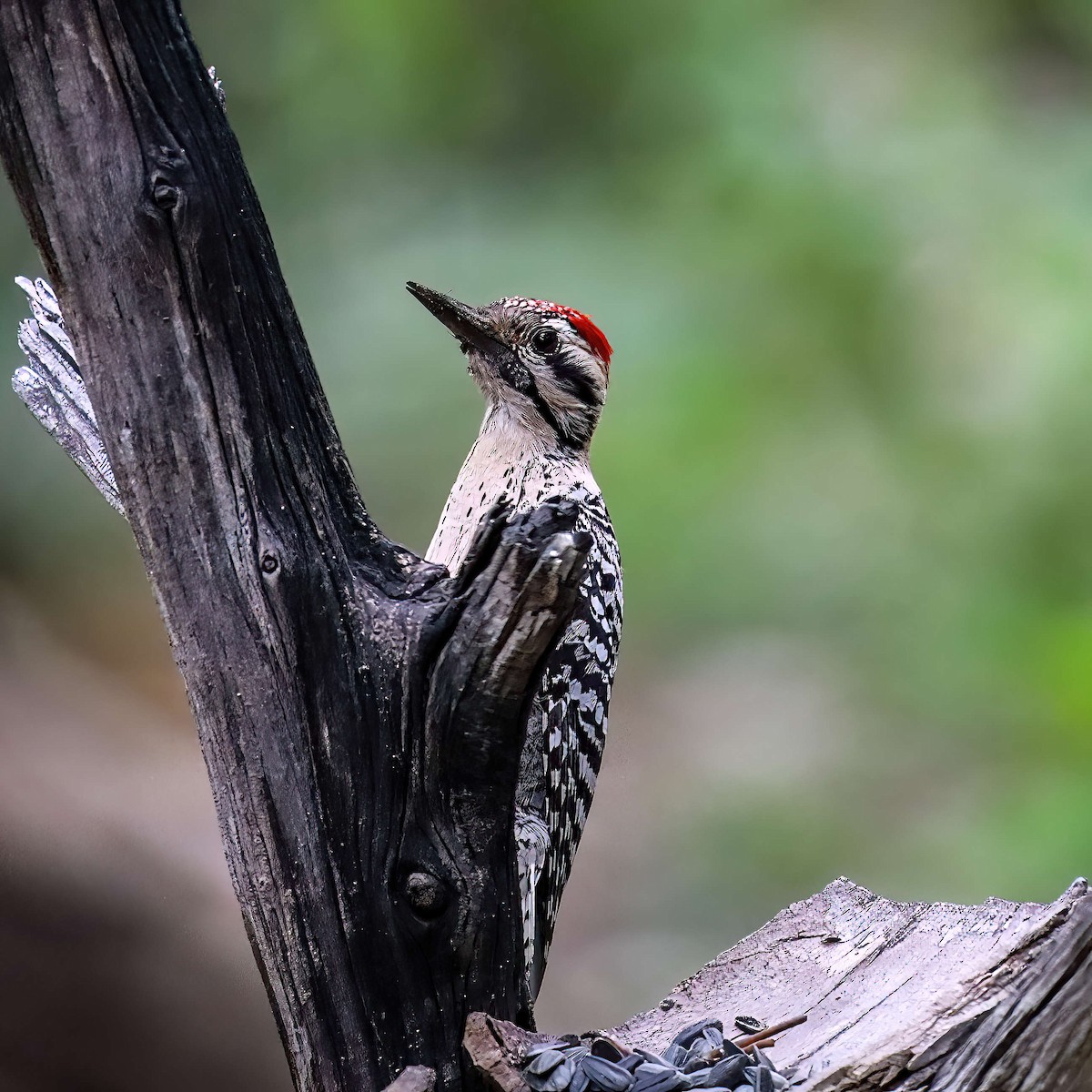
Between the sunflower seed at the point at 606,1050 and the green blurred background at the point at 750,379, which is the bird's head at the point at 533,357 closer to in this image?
the green blurred background at the point at 750,379

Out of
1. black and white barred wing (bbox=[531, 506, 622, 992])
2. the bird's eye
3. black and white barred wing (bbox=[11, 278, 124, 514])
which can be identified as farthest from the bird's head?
black and white barred wing (bbox=[11, 278, 124, 514])

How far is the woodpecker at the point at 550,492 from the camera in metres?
2.18

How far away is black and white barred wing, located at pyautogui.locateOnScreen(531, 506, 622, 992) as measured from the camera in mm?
2168

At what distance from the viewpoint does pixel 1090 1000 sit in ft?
4.35

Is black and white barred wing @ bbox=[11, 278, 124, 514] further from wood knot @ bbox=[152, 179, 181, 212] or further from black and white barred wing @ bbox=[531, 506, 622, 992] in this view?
black and white barred wing @ bbox=[531, 506, 622, 992]

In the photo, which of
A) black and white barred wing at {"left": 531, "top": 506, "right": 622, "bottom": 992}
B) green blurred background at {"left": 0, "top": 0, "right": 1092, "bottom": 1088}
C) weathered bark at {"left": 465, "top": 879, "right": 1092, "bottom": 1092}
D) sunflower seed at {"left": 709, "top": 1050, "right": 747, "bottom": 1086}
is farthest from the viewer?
green blurred background at {"left": 0, "top": 0, "right": 1092, "bottom": 1088}

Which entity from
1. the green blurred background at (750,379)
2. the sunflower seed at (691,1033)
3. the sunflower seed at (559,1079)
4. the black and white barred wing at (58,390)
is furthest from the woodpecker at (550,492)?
the green blurred background at (750,379)

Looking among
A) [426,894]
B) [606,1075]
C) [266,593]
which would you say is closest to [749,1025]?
[606,1075]

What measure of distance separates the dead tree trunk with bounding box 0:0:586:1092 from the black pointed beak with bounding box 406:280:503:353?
33.0 inches

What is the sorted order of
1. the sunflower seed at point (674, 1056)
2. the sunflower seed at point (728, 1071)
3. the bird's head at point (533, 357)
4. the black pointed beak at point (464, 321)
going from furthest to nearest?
1. the bird's head at point (533, 357)
2. the black pointed beak at point (464, 321)
3. the sunflower seed at point (674, 1056)
4. the sunflower seed at point (728, 1071)

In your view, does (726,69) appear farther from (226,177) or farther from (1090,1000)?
(1090,1000)

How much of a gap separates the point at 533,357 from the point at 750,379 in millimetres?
1339

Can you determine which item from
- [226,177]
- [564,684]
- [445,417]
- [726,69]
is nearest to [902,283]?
[726,69]

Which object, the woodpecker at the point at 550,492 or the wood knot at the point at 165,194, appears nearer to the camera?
the wood knot at the point at 165,194
